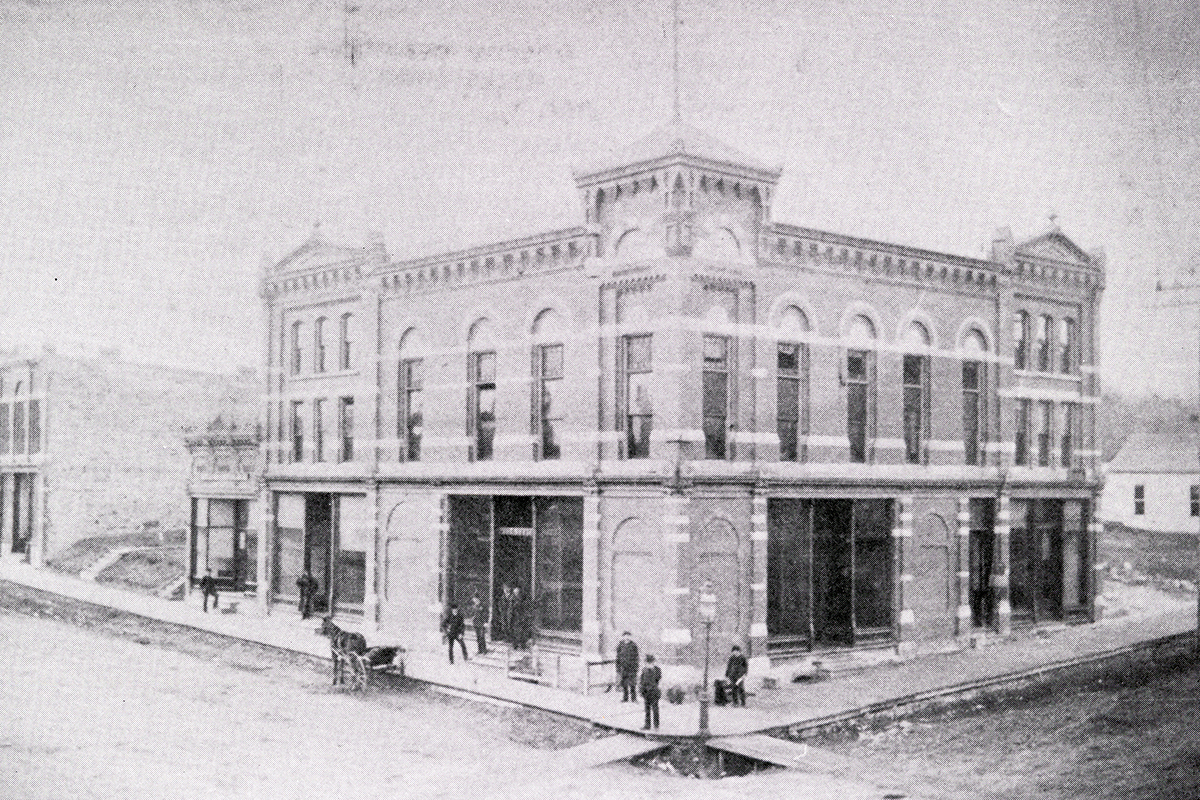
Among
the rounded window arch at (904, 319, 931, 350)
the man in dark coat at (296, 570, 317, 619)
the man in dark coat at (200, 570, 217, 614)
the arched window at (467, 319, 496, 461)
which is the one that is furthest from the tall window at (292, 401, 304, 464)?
the rounded window arch at (904, 319, 931, 350)

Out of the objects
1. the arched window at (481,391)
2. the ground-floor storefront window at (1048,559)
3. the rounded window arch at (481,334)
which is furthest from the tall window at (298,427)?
the ground-floor storefront window at (1048,559)

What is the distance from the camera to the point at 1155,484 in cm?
2247

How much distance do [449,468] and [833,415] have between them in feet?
31.8

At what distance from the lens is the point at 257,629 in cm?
2950

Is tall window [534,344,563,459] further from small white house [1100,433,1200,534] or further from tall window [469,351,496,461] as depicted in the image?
small white house [1100,433,1200,534]

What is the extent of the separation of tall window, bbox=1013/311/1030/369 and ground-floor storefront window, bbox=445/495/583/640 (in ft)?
43.6

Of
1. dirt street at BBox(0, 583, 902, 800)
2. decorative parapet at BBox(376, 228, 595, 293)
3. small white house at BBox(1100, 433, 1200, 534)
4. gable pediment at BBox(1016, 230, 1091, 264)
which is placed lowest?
dirt street at BBox(0, 583, 902, 800)

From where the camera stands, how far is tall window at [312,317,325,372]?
31578 mm

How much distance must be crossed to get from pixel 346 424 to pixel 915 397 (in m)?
15.9

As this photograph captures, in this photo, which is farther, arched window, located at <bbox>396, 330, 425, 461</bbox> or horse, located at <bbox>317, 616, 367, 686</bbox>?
arched window, located at <bbox>396, 330, 425, 461</bbox>

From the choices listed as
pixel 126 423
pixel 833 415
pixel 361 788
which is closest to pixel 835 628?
pixel 833 415

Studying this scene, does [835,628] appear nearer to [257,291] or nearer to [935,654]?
[935,654]

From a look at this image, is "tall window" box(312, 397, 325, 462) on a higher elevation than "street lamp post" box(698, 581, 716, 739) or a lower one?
higher

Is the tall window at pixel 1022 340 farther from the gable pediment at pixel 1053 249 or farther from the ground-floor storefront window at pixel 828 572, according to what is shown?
the ground-floor storefront window at pixel 828 572
